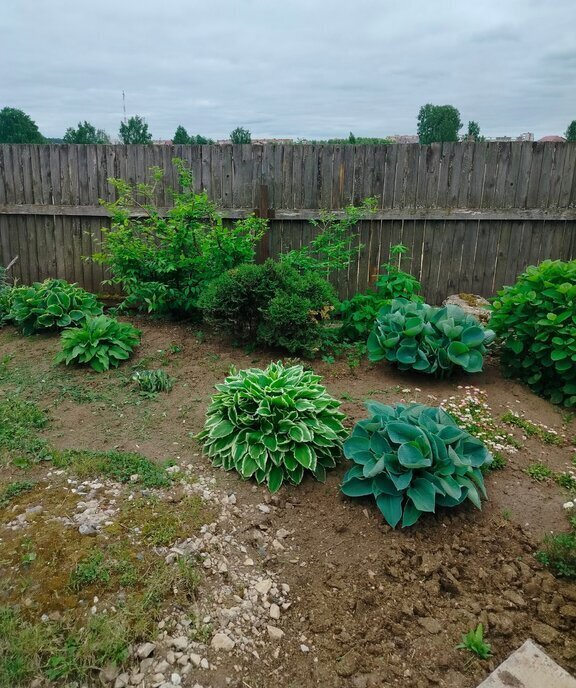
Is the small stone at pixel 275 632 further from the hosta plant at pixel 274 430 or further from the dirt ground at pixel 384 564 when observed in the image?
the hosta plant at pixel 274 430

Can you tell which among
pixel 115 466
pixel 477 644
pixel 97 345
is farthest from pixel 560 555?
pixel 97 345

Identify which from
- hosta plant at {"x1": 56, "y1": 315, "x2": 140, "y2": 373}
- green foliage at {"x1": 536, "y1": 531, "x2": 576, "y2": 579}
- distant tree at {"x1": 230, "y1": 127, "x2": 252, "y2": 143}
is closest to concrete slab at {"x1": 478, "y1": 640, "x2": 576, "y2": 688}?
green foliage at {"x1": 536, "y1": 531, "x2": 576, "y2": 579}

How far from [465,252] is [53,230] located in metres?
5.29

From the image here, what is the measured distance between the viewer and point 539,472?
11.0 feet

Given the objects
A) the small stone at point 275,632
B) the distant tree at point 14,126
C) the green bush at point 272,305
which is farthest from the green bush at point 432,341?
the distant tree at point 14,126

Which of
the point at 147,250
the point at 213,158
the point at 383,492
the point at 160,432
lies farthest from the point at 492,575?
the point at 213,158

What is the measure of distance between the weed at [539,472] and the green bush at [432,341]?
3.37ft

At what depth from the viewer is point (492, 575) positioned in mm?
2533

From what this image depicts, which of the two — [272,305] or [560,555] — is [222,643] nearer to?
[560,555]

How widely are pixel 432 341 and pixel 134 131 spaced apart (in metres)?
15.7

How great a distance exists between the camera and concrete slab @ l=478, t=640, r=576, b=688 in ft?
6.37

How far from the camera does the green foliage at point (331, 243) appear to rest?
5668 millimetres

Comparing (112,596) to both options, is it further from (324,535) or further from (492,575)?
(492,575)

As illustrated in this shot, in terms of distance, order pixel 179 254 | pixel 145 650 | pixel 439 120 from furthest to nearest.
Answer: pixel 439 120 → pixel 179 254 → pixel 145 650
